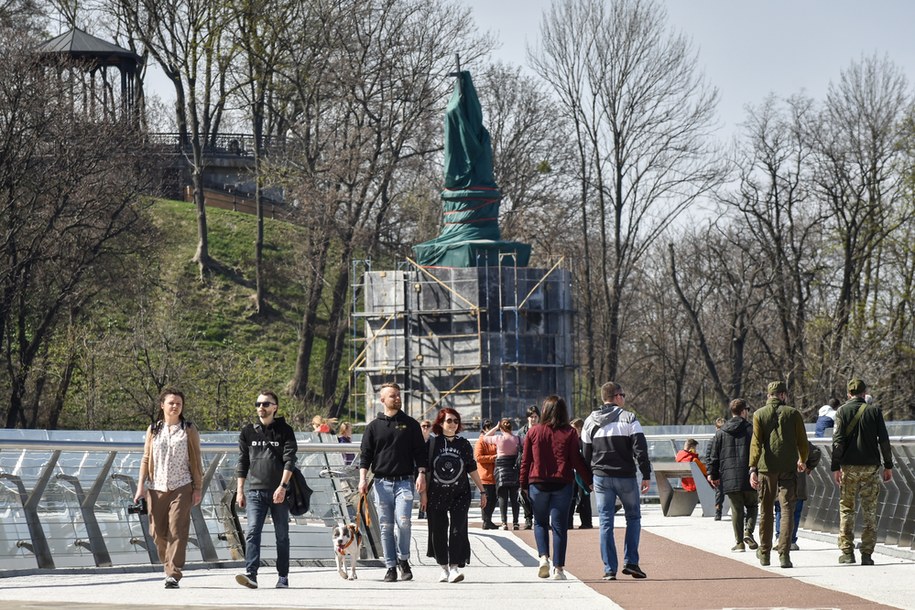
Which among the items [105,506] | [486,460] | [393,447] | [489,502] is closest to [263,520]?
[393,447]

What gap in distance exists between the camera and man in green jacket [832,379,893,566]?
16.5 metres

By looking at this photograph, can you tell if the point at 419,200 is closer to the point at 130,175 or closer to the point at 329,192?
the point at 329,192

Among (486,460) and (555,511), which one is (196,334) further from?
(555,511)

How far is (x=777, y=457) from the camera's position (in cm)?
1653

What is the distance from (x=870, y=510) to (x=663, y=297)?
53340 millimetres

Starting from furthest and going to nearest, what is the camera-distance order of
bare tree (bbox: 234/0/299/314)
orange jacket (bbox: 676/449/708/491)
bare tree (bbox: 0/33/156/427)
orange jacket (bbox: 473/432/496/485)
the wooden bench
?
bare tree (bbox: 234/0/299/314) → bare tree (bbox: 0/33/156/427) → the wooden bench → orange jacket (bbox: 676/449/708/491) → orange jacket (bbox: 473/432/496/485)

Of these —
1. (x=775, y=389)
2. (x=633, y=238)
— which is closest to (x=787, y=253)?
(x=633, y=238)

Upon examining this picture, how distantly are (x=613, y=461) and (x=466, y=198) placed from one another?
3045 cm

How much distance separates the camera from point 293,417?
53.6 metres

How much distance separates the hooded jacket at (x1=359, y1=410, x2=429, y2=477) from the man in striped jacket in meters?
1.54

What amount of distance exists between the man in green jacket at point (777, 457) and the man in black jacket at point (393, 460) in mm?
3457

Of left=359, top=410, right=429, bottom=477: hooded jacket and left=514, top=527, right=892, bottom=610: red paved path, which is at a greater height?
left=359, top=410, right=429, bottom=477: hooded jacket

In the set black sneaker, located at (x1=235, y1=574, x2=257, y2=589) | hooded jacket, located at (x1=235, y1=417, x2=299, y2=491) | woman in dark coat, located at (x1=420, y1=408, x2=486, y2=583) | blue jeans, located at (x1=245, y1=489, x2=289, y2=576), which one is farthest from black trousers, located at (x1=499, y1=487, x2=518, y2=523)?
black sneaker, located at (x1=235, y1=574, x2=257, y2=589)

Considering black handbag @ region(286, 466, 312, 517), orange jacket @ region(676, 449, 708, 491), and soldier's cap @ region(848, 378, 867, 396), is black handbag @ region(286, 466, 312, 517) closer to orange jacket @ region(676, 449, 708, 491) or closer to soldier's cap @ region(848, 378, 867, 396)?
soldier's cap @ region(848, 378, 867, 396)
